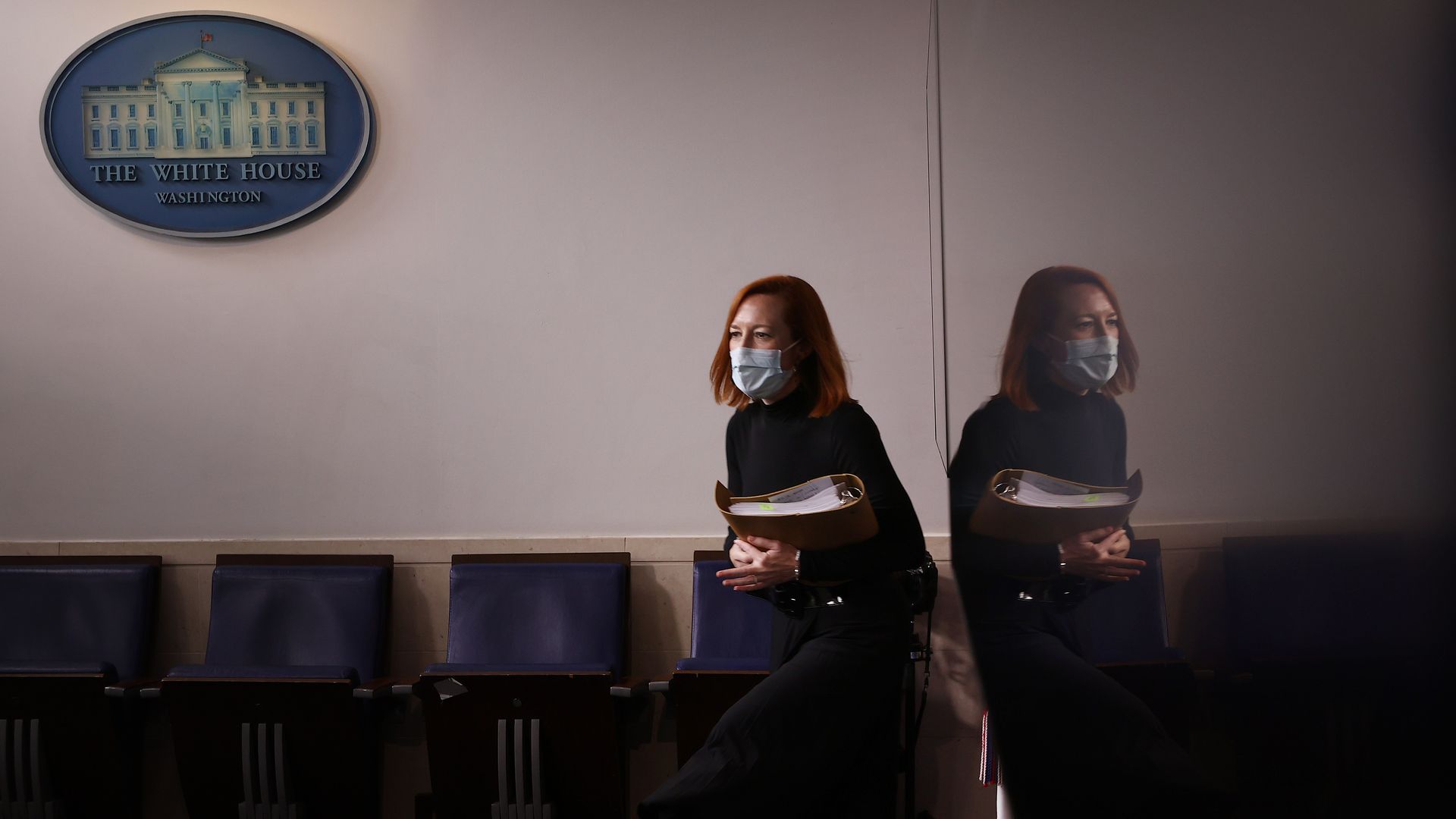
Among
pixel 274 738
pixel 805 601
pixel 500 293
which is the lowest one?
pixel 274 738

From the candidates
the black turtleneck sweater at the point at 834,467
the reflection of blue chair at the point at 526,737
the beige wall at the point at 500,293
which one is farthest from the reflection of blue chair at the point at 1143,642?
the beige wall at the point at 500,293

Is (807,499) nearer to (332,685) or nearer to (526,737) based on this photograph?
(526,737)

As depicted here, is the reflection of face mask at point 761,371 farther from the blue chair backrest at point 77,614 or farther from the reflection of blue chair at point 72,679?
the blue chair backrest at point 77,614

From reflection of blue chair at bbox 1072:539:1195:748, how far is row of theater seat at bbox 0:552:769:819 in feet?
8.99

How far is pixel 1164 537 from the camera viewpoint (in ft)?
0.41

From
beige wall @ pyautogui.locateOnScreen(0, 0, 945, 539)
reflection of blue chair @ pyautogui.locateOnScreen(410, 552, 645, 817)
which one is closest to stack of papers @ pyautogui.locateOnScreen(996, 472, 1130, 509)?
reflection of blue chair @ pyautogui.locateOnScreen(410, 552, 645, 817)

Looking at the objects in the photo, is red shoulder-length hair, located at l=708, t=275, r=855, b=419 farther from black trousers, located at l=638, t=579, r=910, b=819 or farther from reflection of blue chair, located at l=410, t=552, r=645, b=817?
reflection of blue chair, located at l=410, t=552, r=645, b=817

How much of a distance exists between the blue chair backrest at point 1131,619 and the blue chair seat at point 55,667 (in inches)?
139

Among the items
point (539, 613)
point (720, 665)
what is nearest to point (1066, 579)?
point (720, 665)

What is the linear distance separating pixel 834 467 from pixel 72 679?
2.37 metres

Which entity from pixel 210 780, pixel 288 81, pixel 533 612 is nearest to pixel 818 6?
pixel 288 81

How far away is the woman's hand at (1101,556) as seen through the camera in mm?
137

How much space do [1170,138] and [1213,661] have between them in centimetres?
6

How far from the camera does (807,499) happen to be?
1.97 meters
